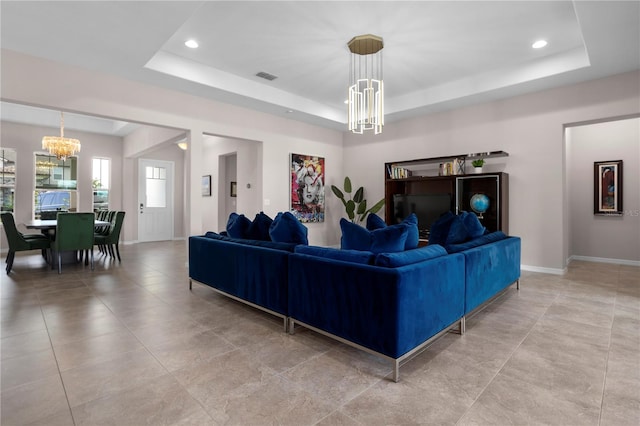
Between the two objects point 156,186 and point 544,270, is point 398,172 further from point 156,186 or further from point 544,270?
point 156,186

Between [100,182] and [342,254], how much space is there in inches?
336

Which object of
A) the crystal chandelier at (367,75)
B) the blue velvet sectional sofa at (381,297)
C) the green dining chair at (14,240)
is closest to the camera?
the blue velvet sectional sofa at (381,297)

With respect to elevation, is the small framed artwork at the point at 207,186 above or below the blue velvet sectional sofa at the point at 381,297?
above

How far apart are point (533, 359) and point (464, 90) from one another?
4374mm

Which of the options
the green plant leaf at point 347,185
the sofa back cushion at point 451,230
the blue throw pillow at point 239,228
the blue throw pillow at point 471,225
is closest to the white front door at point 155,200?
the green plant leaf at point 347,185

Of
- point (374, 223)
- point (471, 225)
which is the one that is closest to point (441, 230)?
point (471, 225)

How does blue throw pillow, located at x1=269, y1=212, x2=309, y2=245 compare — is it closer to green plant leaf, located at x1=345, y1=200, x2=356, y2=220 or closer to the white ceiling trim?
the white ceiling trim

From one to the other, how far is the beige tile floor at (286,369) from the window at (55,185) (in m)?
5.22

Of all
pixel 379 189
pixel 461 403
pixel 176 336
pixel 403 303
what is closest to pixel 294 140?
pixel 379 189

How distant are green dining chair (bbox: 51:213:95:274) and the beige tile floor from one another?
64.8 inches

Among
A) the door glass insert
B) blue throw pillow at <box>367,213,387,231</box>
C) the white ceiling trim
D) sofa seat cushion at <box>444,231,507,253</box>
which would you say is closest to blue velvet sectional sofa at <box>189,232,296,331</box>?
blue throw pillow at <box>367,213,387,231</box>

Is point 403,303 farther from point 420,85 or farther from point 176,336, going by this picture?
point 420,85

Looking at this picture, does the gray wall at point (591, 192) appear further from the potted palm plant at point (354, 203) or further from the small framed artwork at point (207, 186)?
the small framed artwork at point (207, 186)

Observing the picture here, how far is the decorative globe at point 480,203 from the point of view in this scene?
5332mm
